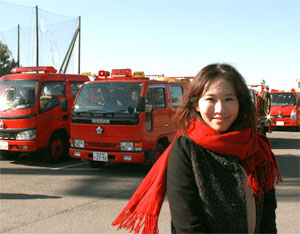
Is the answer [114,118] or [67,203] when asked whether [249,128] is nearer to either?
[67,203]

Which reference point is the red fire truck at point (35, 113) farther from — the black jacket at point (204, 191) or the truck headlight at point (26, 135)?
the black jacket at point (204, 191)

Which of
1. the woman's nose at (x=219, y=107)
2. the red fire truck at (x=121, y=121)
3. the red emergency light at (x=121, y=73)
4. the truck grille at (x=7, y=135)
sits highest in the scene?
the red emergency light at (x=121, y=73)

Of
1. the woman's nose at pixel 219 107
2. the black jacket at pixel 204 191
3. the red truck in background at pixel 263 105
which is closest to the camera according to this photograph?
the black jacket at pixel 204 191

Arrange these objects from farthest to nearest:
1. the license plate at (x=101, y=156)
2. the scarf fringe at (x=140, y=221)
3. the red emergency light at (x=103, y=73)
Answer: the red emergency light at (x=103, y=73), the license plate at (x=101, y=156), the scarf fringe at (x=140, y=221)

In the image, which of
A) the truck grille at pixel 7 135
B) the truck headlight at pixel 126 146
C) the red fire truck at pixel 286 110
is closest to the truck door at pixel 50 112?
the truck grille at pixel 7 135

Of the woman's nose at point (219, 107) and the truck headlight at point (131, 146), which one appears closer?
the woman's nose at point (219, 107)

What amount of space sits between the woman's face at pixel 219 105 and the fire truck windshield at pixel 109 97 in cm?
585

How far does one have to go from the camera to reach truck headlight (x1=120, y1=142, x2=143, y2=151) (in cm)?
745

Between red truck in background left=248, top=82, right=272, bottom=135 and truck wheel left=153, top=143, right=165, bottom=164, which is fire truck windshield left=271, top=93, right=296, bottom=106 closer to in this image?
red truck in background left=248, top=82, right=272, bottom=135

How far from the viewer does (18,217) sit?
4.99m

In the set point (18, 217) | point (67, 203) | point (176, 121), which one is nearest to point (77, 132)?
point (67, 203)

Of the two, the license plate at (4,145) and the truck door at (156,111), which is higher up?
the truck door at (156,111)

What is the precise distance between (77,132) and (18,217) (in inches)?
126

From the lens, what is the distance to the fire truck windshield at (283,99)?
19641 mm
